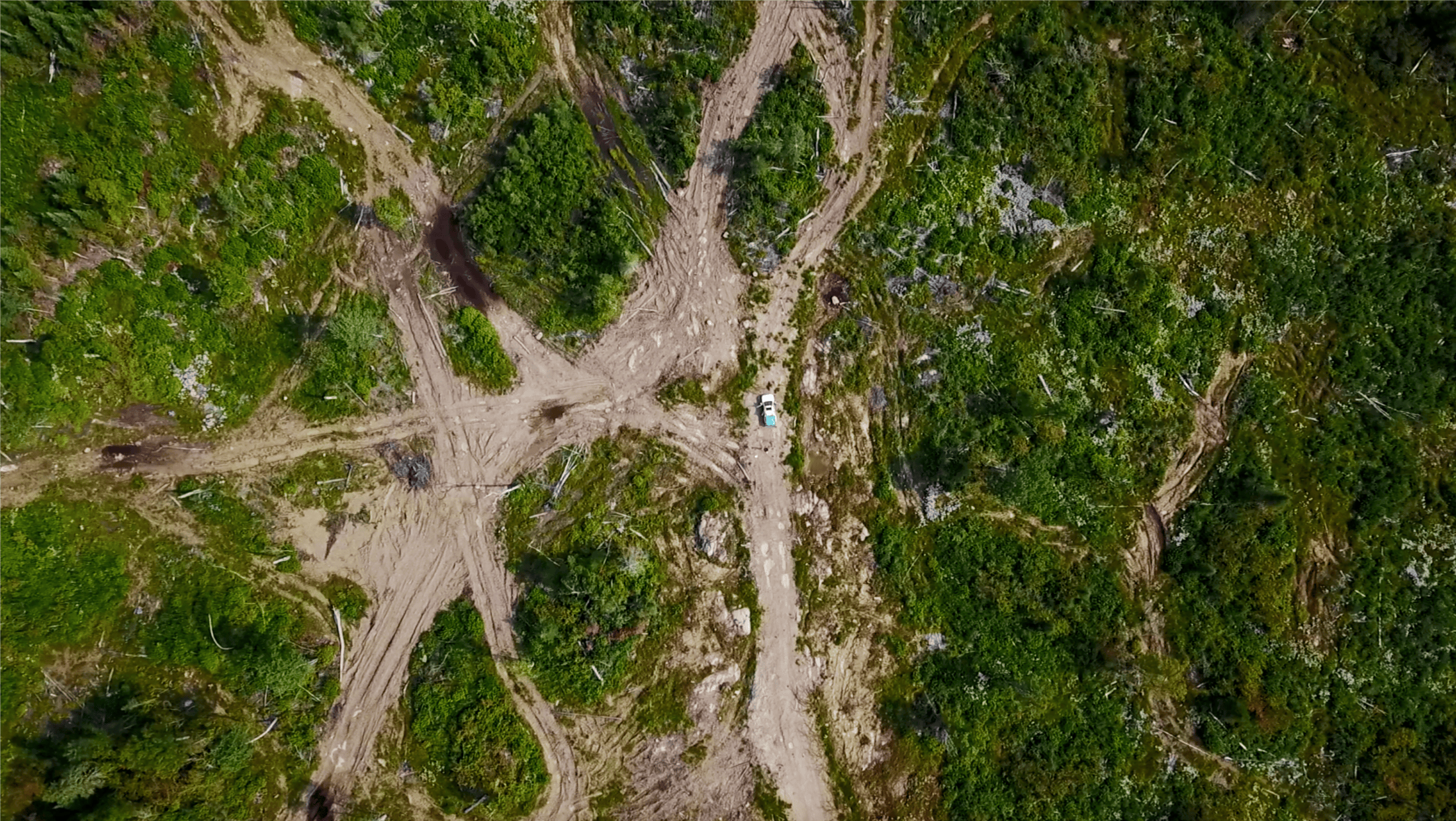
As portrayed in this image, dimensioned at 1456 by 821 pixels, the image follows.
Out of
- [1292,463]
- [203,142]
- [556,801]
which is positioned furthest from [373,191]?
[1292,463]

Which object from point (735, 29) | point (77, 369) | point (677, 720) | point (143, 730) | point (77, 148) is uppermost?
point (77, 148)

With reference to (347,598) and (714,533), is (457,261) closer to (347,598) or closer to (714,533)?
(347,598)

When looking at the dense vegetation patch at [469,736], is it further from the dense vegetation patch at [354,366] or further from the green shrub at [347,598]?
the dense vegetation patch at [354,366]

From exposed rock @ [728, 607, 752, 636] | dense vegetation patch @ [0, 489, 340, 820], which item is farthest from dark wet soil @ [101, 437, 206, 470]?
exposed rock @ [728, 607, 752, 636]

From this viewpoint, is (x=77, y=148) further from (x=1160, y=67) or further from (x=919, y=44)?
(x=1160, y=67)

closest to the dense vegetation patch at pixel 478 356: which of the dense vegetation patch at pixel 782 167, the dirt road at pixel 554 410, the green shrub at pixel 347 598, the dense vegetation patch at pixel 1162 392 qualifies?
the dirt road at pixel 554 410

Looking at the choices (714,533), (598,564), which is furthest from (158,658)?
(714,533)

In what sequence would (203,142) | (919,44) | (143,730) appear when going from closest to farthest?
(143,730), (203,142), (919,44)

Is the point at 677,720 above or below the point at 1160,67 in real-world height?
below
